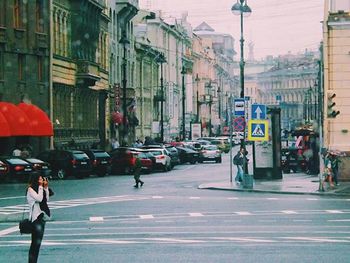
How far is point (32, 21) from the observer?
201 feet

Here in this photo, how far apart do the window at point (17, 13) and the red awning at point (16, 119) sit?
5.14 metres

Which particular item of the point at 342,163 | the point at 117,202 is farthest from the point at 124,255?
the point at 342,163

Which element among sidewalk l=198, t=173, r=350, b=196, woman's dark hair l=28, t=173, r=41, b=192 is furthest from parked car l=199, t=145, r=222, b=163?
woman's dark hair l=28, t=173, r=41, b=192

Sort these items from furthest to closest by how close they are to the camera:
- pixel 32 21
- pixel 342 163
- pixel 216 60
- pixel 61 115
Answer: pixel 216 60 < pixel 61 115 < pixel 32 21 < pixel 342 163

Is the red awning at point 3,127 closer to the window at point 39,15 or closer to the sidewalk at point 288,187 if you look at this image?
the window at point 39,15

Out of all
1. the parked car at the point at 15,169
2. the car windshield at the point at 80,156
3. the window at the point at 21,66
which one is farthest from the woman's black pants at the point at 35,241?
the window at the point at 21,66

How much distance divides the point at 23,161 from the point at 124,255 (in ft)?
94.4

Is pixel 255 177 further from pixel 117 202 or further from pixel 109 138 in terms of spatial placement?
pixel 109 138

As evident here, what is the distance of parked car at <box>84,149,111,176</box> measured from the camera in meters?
55.3

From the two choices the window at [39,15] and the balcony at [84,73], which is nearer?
the window at [39,15]

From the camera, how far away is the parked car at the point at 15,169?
46094 millimetres

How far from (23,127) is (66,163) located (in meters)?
5.68

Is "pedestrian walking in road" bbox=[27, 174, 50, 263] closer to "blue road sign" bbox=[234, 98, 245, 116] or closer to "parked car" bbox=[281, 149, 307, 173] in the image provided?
"blue road sign" bbox=[234, 98, 245, 116]

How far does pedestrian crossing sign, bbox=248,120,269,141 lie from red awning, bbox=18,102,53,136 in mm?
19463
